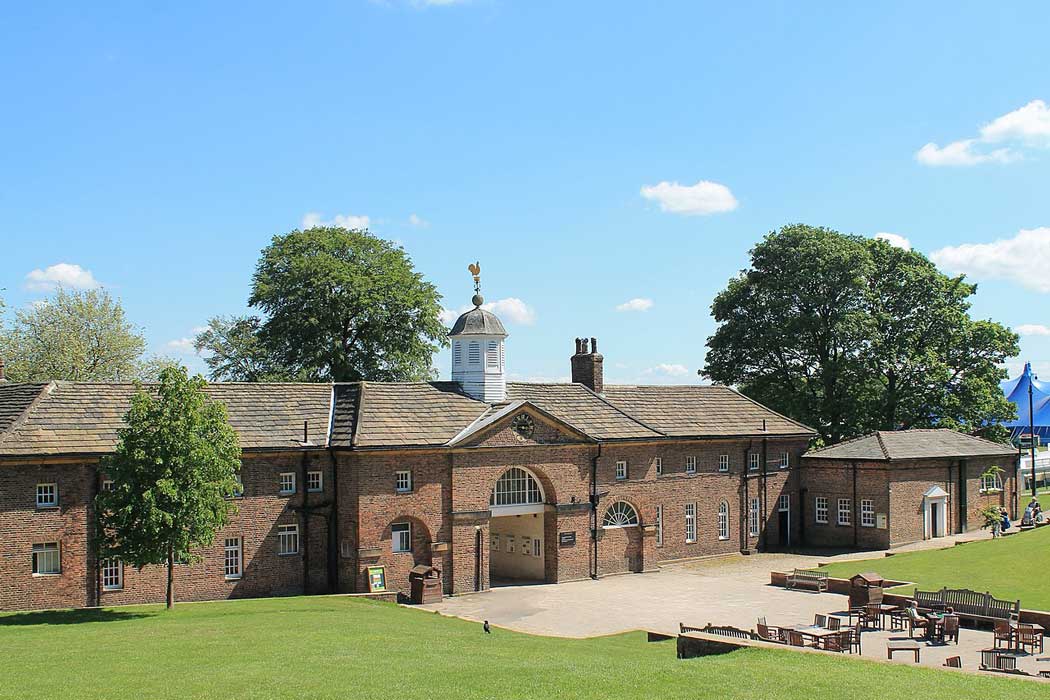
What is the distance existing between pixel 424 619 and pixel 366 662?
955 centimetres

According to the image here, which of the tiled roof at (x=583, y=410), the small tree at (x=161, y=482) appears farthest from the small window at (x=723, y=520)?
the small tree at (x=161, y=482)

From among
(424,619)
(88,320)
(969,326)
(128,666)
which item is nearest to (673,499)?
(424,619)

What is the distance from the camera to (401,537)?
36.8 metres

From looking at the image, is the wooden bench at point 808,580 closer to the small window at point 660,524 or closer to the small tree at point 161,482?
the small window at point 660,524

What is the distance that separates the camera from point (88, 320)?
6372cm

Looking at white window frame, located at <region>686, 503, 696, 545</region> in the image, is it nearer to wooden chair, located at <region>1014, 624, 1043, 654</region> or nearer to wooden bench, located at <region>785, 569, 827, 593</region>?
wooden bench, located at <region>785, 569, 827, 593</region>

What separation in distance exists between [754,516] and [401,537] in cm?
1916

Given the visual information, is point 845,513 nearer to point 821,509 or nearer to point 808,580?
point 821,509

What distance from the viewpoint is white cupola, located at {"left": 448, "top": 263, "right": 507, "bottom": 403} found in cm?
4175

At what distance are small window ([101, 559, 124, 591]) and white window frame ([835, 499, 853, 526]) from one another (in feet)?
106

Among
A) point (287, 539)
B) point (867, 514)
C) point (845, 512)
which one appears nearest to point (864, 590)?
point (867, 514)

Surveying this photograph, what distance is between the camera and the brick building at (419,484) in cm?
3200

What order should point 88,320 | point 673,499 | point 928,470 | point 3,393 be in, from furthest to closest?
1. point 88,320
2. point 928,470
3. point 673,499
4. point 3,393

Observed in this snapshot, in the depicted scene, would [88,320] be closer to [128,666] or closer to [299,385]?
[299,385]
